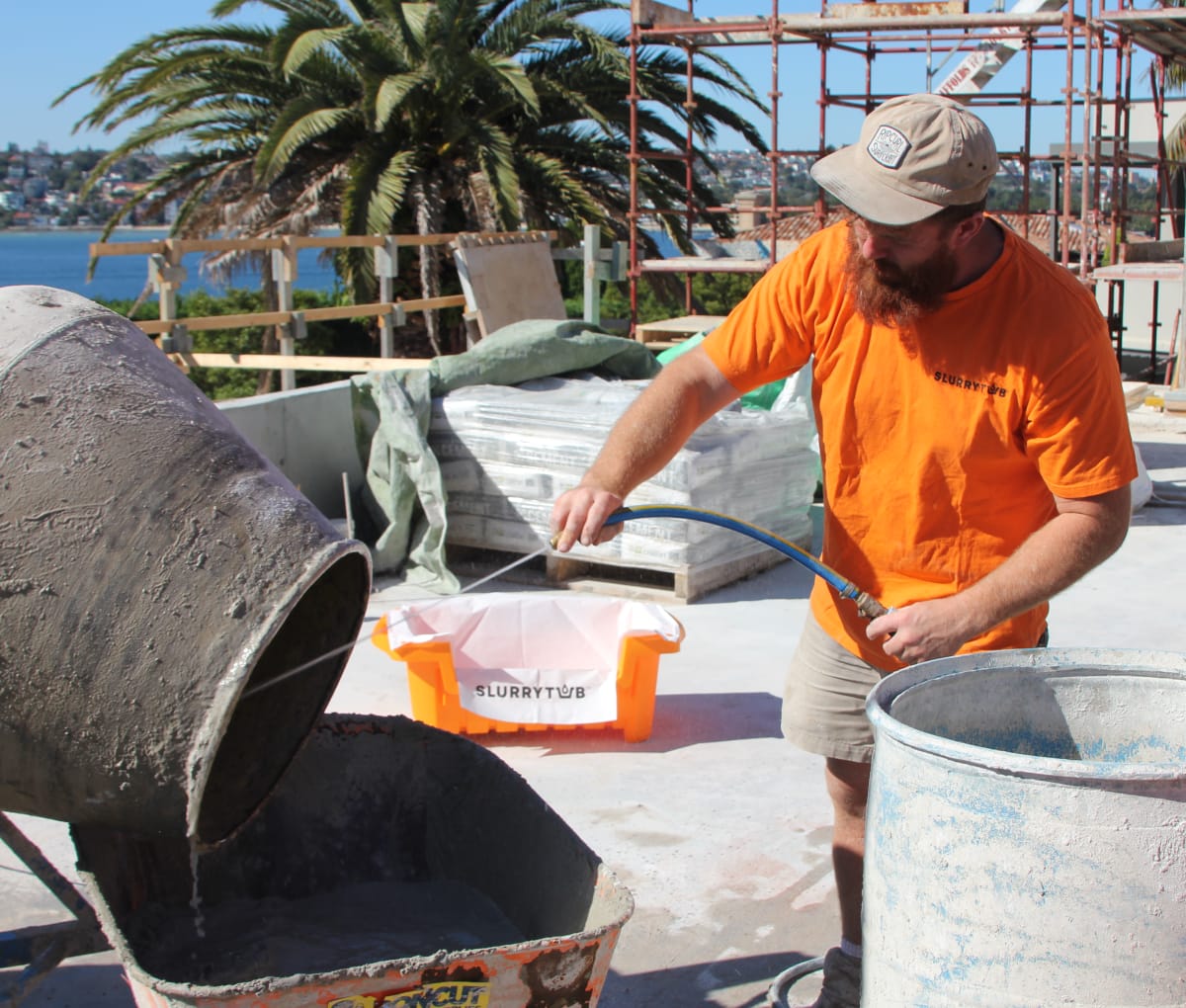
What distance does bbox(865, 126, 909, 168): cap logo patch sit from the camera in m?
2.42

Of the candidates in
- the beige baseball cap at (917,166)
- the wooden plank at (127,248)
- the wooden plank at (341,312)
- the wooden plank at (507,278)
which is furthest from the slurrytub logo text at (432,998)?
the wooden plank at (507,278)

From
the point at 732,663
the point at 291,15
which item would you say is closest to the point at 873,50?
the point at 291,15

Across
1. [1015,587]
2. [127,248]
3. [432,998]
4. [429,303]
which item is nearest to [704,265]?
[429,303]

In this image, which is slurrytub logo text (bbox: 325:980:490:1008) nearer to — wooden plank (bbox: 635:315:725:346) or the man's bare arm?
the man's bare arm

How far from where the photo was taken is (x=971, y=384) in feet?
8.35

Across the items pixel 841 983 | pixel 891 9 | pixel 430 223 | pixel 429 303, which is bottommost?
pixel 841 983

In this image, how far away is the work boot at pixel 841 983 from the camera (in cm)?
280

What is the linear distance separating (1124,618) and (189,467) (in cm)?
478

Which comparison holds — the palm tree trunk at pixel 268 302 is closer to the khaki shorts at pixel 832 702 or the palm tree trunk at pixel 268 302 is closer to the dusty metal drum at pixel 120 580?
the khaki shorts at pixel 832 702

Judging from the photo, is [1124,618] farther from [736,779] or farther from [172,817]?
[172,817]

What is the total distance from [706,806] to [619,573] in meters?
2.59

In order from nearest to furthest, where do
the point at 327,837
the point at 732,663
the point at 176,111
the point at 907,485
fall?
the point at 907,485 < the point at 327,837 < the point at 732,663 < the point at 176,111

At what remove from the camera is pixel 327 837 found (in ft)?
10.3

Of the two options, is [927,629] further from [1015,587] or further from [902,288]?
[902,288]
